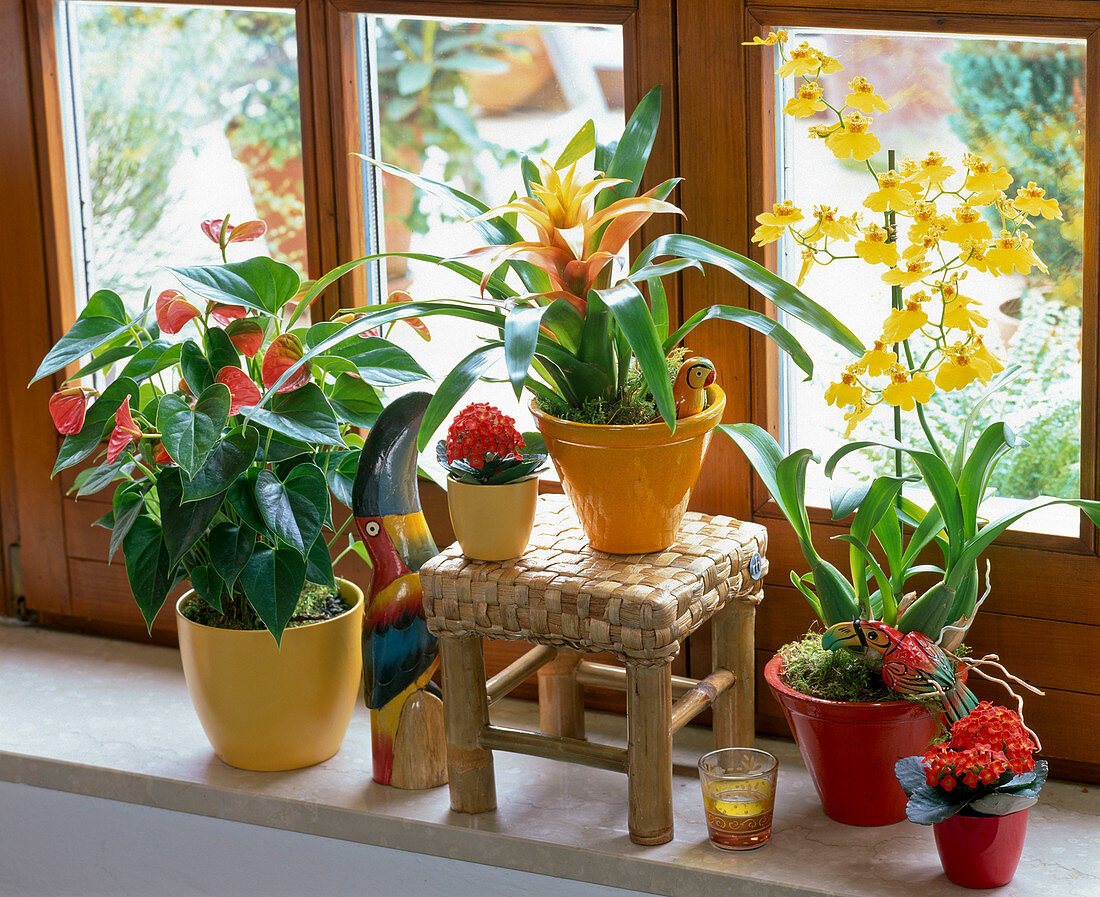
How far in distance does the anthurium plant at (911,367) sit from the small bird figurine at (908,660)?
6 cm

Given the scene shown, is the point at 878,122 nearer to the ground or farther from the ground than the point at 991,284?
farther from the ground

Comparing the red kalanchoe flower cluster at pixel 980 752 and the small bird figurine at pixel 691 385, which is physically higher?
the small bird figurine at pixel 691 385

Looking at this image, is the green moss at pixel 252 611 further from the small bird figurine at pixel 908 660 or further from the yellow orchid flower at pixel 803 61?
the yellow orchid flower at pixel 803 61

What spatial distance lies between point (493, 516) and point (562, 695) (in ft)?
1.30

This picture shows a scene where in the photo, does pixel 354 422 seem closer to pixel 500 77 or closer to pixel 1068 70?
pixel 500 77

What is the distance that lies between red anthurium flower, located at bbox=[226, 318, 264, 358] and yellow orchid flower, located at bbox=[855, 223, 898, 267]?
2.35 feet

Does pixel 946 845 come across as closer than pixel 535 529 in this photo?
Yes

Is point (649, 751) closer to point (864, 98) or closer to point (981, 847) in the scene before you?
point (981, 847)

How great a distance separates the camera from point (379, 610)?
1.60 metres

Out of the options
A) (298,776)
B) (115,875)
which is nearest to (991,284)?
(298,776)

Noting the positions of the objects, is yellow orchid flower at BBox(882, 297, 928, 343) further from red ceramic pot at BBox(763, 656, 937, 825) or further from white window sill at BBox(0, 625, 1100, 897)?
white window sill at BBox(0, 625, 1100, 897)

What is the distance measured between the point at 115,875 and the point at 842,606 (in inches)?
40.2

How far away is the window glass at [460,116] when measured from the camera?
1.76 meters

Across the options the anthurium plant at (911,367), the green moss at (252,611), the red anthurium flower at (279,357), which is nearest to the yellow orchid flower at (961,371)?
the anthurium plant at (911,367)
